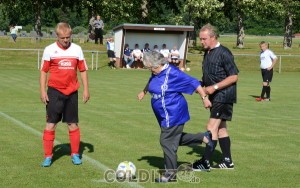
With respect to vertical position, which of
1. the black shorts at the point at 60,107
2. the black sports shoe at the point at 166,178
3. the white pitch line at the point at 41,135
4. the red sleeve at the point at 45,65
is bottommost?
the white pitch line at the point at 41,135

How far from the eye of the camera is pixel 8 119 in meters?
14.6

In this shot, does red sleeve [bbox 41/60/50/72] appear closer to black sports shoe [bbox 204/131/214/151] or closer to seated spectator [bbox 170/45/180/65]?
black sports shoe [bbox 204/131/214/151]

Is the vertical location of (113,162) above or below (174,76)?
below

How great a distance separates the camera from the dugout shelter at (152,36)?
126 feet

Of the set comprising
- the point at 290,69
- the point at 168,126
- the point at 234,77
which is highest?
the point at 234,77

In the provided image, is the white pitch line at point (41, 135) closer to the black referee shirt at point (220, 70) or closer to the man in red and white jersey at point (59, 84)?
Answer: the man in red and white jersey at point (59, 84)

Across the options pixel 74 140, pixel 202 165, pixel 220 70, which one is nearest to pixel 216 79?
pixel 220 70

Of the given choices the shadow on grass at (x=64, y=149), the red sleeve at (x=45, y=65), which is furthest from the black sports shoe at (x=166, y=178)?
the red sleeve at (x=45, y=65)

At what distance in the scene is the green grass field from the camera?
28.4 feet

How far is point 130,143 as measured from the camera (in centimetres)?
1162

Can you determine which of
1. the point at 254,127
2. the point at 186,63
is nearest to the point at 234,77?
the point at 254,127

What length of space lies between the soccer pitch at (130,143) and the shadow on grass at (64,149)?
0.02m

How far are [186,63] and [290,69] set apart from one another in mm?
6784

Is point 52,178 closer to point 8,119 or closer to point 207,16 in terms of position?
point 8,119
